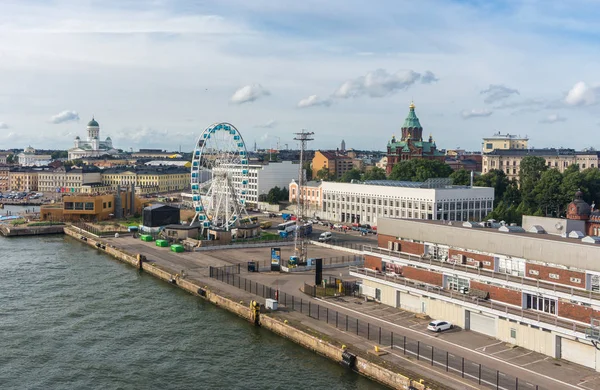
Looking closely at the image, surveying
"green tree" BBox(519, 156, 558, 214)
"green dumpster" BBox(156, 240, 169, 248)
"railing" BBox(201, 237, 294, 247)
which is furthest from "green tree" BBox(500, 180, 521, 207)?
"green dumpster" BBox(156, 240, 169, 248)

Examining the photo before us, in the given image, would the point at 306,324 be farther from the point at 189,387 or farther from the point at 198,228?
the point at 198,228

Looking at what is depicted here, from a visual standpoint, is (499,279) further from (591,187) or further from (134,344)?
(591,187)

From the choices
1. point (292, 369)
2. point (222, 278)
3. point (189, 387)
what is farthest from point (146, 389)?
point (222, 278)

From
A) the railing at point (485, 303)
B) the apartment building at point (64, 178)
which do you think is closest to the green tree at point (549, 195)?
the railing at point (485, 303)

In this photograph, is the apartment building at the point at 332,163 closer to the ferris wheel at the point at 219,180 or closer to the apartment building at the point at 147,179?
the apartment building at the point at 147,179

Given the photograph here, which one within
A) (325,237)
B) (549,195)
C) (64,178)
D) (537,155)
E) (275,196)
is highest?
(537,155)

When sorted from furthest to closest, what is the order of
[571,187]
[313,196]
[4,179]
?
[4,179], [313,196], [571,187]

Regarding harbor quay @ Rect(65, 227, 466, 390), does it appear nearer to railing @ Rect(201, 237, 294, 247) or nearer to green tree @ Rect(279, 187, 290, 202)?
railing @ Rect(201, 237, 294, 247)

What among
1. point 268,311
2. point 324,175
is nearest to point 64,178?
point 324,175
